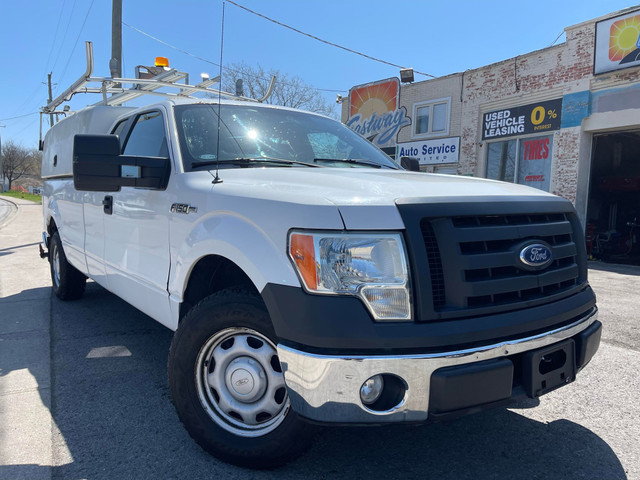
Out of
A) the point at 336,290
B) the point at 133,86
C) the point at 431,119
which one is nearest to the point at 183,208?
the point at 336,290

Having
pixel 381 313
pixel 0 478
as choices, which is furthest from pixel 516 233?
pixel 0 478

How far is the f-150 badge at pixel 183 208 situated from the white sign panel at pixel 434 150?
14.4 m

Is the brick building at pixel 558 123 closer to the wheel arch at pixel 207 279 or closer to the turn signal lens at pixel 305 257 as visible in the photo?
the wheel arch at pixel 207 279

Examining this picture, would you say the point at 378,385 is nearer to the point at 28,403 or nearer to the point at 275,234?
the point at 275,234

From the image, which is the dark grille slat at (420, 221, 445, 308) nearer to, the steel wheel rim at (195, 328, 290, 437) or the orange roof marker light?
the steel wheel rim at (195, 328, 290, 437)

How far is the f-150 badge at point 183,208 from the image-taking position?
273 cm

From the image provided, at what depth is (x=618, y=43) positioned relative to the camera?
38.7 feet

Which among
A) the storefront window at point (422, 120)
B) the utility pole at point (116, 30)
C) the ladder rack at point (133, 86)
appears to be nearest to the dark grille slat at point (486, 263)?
the ladder rack at point (133, 86)

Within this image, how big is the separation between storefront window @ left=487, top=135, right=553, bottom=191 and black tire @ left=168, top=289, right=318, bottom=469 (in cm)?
1309

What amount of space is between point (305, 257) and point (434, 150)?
15.6 m

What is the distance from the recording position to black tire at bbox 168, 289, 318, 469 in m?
2.23

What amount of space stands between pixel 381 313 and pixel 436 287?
10.3 inches

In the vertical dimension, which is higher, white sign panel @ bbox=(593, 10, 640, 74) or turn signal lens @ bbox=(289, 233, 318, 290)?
white sign panel @ bbox=(593, 10, 640, 74)

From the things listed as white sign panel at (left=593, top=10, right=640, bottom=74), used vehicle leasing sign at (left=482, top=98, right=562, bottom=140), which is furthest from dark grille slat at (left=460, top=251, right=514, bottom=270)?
used vehicle leasing sign at (left=482, top=98, right=562, bottom=140)
